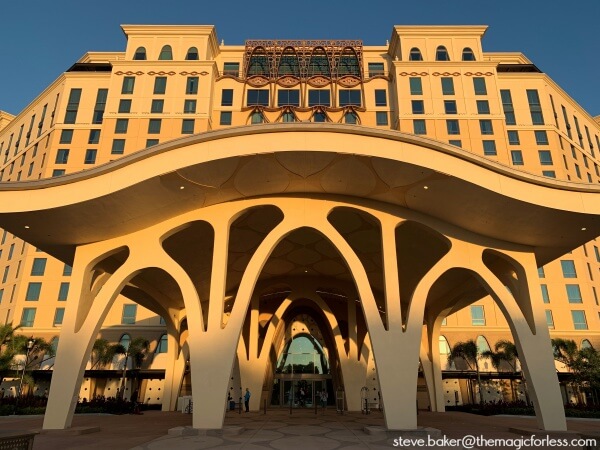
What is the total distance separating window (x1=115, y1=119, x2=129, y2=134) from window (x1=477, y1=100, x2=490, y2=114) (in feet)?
117

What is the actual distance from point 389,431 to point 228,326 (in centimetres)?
716

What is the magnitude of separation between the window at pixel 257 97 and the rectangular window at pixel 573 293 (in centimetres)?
3523

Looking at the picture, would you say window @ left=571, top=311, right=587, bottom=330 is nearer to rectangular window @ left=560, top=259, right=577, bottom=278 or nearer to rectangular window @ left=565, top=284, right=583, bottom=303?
rectangular window @ left=565, top=284, right=583, bottom=303

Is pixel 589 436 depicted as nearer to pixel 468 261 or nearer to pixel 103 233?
pixel 468 261

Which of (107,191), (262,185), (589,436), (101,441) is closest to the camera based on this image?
(589,436)

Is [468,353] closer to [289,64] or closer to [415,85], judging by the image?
[415,85]

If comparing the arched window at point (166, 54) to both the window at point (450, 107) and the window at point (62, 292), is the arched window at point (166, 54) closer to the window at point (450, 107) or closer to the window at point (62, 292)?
the window at point (62, 292)

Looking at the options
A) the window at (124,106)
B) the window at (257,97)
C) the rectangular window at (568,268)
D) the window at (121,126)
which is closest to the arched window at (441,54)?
the window at (257,97)

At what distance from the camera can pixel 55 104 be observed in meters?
49.9

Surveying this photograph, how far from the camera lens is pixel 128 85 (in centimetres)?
4728

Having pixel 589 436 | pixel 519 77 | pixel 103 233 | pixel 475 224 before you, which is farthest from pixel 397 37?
pixel 589 436

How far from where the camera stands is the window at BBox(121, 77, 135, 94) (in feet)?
155

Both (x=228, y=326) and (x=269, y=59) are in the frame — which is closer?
(x=228, y=326)

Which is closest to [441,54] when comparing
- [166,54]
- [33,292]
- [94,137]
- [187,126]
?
[187,126]
